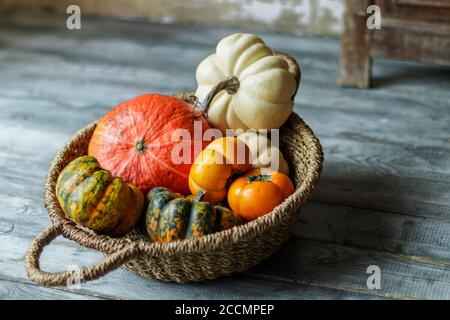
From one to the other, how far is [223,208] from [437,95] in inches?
43.3

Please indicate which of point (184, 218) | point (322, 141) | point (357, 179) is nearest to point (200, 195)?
point (184, 218)

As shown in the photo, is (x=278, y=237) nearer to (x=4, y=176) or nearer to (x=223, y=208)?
(x=223, y=208)

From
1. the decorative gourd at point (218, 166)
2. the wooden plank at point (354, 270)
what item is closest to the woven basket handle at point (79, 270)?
the decorative gourd at point (218, 166)

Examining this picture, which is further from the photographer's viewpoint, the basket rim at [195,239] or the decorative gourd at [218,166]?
the decorative gourd at [218,166]

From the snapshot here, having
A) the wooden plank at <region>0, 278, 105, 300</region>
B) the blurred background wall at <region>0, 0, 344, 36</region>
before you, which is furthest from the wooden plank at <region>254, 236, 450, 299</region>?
the blurred background wall at <region>0, 0, 344, 36</region>

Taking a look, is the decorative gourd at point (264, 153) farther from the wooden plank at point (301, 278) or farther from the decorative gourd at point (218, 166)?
the wooden plank at point (301, 278)

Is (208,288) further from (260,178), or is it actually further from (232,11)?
(232,11)

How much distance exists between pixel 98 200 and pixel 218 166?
0.77 feet

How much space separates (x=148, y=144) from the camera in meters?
1.38

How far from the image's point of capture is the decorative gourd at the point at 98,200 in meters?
1.22

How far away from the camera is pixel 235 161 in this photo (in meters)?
1.33

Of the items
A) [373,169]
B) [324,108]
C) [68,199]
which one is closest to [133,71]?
[324,108]

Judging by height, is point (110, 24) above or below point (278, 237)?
above

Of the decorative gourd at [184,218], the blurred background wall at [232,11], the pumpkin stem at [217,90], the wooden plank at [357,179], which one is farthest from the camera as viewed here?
the blurred background wall at [232,11]
